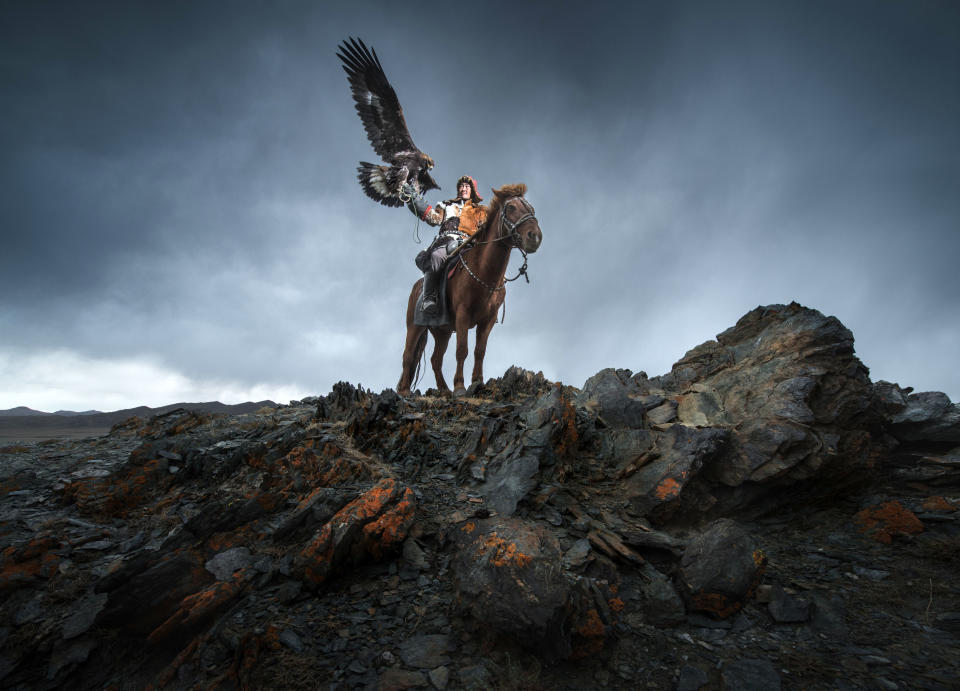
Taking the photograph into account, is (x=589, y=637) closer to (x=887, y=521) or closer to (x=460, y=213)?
(x=887, y=521)

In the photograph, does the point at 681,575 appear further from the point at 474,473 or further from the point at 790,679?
the point at 474,473

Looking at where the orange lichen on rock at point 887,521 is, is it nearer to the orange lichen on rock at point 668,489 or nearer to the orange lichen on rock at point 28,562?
the orange lichen on rock at point 668,489

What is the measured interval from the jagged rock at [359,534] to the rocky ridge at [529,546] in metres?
0.02

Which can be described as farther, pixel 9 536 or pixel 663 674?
pixel 9 536

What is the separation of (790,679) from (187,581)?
4927 mm

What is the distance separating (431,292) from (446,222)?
2.56 metres

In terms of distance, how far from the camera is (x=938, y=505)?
13.0 feet

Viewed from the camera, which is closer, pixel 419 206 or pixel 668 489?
pixel 668 489

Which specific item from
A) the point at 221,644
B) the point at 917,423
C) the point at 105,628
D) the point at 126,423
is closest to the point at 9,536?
the point at 105,628

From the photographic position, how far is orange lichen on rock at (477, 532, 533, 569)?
285 centimetres

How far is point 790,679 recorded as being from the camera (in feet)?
7.82

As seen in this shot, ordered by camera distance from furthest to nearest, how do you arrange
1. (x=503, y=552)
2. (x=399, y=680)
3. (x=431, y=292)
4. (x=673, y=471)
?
(x=431, y=292) < (x=673, y=471) < (x=503, y=552) < (x=399, y=680)

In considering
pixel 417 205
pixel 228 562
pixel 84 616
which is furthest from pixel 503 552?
pixel 417 205

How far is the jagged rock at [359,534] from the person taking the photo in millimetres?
3230
